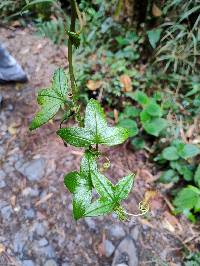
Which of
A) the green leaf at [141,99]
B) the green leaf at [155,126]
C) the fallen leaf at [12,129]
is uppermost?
the green leaf at [141,99]

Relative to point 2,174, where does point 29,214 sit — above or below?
below

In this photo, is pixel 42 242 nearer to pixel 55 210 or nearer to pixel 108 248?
pixel 55 210

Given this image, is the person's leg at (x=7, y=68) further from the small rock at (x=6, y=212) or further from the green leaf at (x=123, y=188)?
the green leaf at (x=123, y=188)

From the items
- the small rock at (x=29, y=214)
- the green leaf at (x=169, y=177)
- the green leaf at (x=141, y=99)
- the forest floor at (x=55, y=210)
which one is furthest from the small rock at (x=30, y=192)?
the green leaf at (x=141, y=99)

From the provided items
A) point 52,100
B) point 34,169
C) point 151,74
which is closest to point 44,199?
point 34,169

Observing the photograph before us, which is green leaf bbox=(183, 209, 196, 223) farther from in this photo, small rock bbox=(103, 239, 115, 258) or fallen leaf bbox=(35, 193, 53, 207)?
fallen leaf bbox=(35, 193, 53, 207)

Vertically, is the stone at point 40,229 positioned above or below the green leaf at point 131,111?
below

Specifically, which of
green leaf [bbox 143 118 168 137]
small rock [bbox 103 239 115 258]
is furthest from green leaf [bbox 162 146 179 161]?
small rock [bbox 103 239 115 258]
